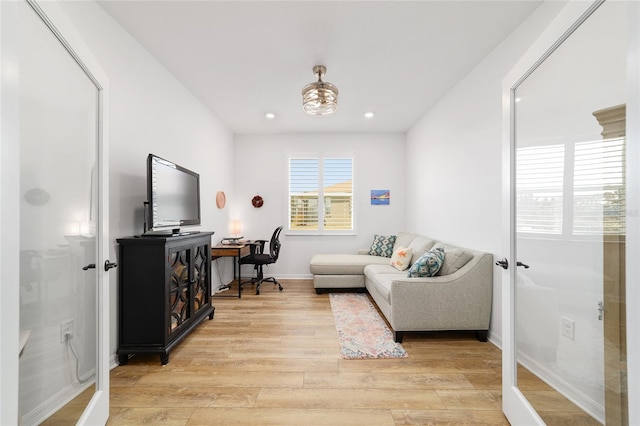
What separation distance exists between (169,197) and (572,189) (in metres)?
2.89

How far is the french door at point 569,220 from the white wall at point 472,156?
0.32m

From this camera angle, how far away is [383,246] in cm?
477

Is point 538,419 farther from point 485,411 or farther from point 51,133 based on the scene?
point 51,133

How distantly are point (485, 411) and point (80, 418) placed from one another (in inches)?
88.6

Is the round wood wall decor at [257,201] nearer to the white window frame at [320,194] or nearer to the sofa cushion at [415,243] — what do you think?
the white window frame at [320,194]

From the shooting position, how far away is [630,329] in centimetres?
87

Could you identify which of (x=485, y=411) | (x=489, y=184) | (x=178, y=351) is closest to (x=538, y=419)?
(x=485, y=411)

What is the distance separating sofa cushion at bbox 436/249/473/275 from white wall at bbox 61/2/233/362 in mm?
3012

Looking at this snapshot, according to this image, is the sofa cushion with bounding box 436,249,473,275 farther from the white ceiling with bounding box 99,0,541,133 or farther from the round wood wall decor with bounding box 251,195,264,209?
the round wood wall decor with bounding box 251,195,264,209

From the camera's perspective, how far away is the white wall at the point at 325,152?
5273mm

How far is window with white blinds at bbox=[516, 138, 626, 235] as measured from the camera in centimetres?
103

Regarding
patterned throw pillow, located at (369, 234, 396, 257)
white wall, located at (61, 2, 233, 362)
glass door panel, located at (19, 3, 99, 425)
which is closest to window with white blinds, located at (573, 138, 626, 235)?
glass door panel, located at (19, 3, 99, 425)

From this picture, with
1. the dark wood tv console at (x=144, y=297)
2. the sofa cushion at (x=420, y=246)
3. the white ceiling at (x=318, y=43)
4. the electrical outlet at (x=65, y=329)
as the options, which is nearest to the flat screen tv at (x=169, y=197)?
the dark wood tv console at (x=144, y=297)

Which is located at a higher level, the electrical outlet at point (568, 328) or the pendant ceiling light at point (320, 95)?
the pendant ceiling light at point (320, 95)
